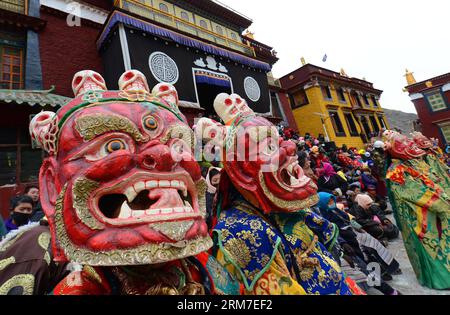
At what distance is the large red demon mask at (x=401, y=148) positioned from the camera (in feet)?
12.2

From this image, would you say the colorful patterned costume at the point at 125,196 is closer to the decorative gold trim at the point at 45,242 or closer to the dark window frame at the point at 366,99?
the decorative gold trim at the point at 45,242

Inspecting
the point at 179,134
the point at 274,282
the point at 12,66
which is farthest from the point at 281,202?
the point at 12,66

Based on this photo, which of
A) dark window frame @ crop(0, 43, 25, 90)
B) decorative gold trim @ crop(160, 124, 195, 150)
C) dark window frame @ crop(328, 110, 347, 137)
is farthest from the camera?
dark window frame @ crop(328, 110, 347, 137)

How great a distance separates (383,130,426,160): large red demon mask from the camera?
373cm

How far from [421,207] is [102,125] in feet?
14.1

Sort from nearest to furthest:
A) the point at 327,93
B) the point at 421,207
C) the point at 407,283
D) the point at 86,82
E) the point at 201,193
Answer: the point at 201,193 → the point at 86,82 → the point at 421,207 → the point at 407,283 → the point at 327,93

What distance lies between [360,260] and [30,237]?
13.1 feet

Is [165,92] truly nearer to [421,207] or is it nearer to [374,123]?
[421,207]

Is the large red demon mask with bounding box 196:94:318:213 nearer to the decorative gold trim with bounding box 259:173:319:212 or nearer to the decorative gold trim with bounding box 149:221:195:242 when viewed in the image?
the decorative gold trim with bounding box 259:173:319:212

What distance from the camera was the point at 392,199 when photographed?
3.95m

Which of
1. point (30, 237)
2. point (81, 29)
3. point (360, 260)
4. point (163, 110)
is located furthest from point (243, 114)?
point (81, 29)

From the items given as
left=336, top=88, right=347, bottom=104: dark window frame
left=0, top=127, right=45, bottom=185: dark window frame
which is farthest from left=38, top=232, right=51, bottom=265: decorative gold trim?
left=336, top=88, right=347, bottom=104: dark window frame

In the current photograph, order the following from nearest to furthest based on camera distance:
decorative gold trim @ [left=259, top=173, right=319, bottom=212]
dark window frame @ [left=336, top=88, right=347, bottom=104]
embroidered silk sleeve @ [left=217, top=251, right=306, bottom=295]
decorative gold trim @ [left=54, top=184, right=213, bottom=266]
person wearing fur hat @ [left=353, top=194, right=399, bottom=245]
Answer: decorative gold trim @ [left=54, top=184, right=213, bottom=266] → embroidered silk sleeve @ [left=217, top=251, right=306, bottom=295] → decorative gold trim @ [left=259, top=173, right=319, bottom=212] → person wearing fur hat @ [left=353, top=194, right=399, bottom=245] → dark window frame @ [left=336, top=88, right=347, bottom=104]

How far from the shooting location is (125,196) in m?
1.03
